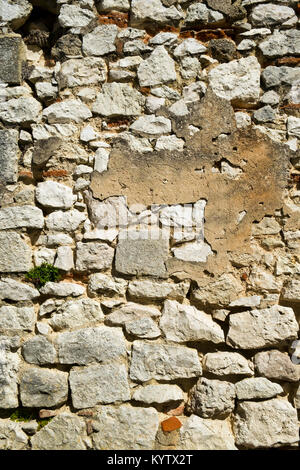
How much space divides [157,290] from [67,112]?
4.19 feet

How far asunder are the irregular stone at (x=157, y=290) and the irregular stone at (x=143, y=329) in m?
0.15

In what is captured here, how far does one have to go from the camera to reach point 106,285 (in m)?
2.49

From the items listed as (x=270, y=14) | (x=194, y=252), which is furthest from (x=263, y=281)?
(x=270, y=14)

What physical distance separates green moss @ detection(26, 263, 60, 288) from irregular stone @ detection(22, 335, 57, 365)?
12.7 inches

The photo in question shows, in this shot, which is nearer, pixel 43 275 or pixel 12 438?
pixel 12 438

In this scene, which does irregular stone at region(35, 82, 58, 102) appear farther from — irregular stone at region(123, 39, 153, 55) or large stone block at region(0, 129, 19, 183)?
irregular stone at region(123, 39, 153, 55)

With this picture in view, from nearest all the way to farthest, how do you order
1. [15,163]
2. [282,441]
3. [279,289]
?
[282,441] < [279,289] < [15,163]

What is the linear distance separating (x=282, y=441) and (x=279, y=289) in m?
0.82

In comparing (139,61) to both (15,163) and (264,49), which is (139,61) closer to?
(264,49)

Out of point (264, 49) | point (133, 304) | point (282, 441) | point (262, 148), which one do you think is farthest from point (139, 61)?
point (282, 441)

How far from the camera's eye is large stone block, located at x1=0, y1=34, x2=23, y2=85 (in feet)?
9.07

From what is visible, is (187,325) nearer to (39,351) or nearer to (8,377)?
(39,351)

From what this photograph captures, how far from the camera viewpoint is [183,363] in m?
2.38

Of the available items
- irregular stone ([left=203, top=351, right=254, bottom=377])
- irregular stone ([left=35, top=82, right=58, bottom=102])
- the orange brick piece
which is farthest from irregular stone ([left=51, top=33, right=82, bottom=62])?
the orange brick piece
